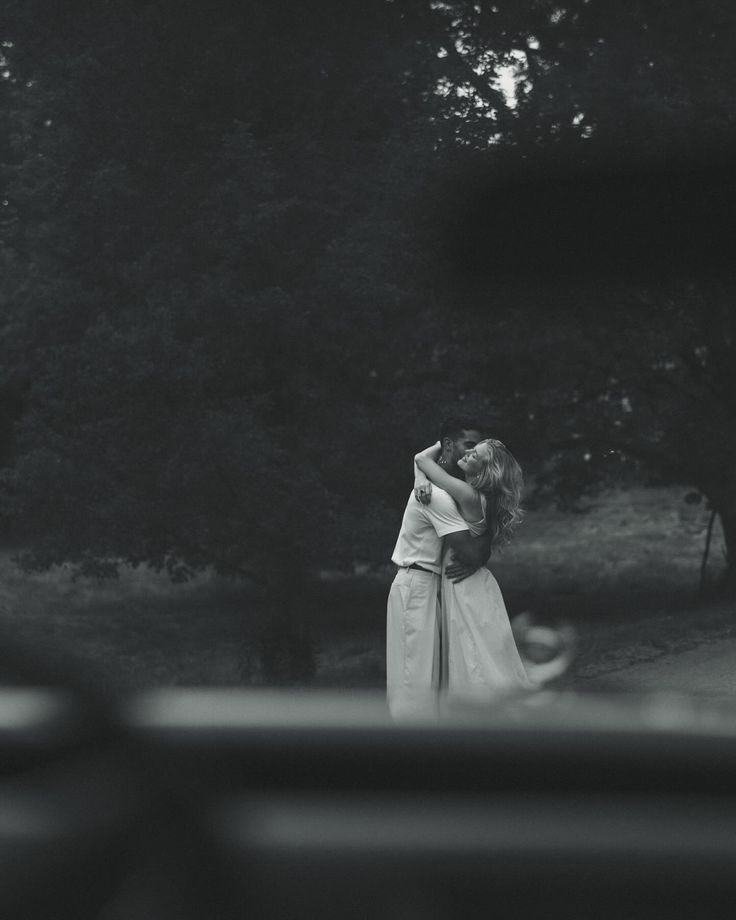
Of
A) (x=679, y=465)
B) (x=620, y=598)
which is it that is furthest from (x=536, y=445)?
(x=620, y=598)

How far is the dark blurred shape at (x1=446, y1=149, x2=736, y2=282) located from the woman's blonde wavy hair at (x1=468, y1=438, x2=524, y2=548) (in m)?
1.00

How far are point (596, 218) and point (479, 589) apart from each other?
2.33 metres

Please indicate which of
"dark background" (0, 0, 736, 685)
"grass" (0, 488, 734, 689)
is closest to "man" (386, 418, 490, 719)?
"grass" (0, 488, 734, 689)

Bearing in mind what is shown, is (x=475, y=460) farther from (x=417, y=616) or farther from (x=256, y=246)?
(x=256, y=246)

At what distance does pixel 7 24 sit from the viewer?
50.3 ft

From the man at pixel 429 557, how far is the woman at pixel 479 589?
51 millimetres

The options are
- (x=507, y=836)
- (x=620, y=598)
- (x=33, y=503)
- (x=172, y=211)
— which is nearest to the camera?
(x=507, y=836)

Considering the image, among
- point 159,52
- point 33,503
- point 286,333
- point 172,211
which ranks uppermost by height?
Answer: point 159,52

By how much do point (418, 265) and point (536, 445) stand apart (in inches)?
139

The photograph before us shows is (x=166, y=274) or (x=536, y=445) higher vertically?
(x=166, y=274)

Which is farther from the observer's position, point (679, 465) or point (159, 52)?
point (679, 465)

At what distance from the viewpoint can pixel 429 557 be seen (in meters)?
7.37

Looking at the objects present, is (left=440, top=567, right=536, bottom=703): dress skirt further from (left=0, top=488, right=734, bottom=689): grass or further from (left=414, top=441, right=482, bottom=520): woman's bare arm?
(left=0, top=488, right=734, bottom=689): grass

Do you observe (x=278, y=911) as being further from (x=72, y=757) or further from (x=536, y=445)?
A: (x=536, y=445)
